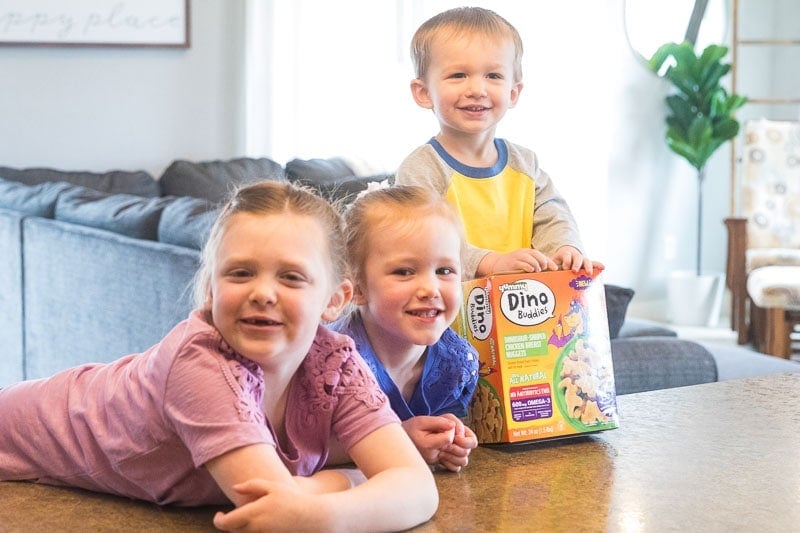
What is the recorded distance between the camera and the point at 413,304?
4.49ft

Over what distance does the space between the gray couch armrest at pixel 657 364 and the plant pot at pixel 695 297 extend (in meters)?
3.79

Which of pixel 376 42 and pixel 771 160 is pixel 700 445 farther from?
pixel 771 160

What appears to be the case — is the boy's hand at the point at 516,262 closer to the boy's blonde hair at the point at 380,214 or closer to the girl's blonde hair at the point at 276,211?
the boy's blonde hair at the point at 380,214

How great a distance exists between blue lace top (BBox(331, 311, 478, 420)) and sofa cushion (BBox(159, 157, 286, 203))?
3553mm

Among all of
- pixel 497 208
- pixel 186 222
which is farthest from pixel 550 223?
pixel 186 222

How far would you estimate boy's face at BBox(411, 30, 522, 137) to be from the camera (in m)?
1.73

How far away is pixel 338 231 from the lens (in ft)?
4.21

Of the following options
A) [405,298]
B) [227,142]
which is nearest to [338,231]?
[405,298]

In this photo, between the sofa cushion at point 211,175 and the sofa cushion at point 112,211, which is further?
the sofa cushion at point 211,175

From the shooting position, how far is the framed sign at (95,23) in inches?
207

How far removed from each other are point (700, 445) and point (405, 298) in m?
0.42

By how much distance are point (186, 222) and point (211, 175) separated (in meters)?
2.11

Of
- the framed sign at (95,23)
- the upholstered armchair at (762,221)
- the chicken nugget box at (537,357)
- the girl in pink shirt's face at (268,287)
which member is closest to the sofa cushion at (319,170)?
the framed sign at (95,23)

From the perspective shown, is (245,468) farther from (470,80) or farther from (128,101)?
(128,101)
